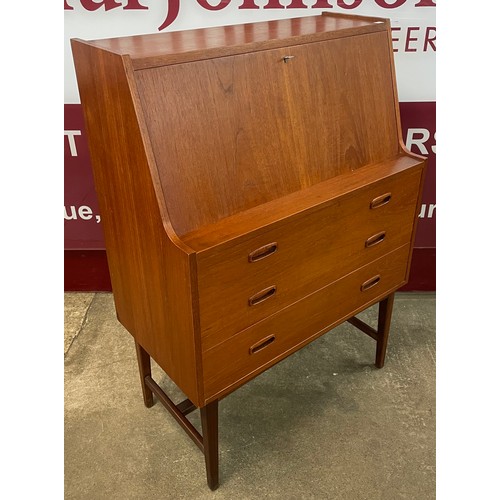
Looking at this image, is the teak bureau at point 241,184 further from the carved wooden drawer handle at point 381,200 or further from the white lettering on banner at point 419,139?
the white lettering on banner at point 419,139

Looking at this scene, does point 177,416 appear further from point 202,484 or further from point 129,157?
point 129,157

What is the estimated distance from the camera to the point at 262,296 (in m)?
1.71

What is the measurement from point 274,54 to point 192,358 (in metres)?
1.04

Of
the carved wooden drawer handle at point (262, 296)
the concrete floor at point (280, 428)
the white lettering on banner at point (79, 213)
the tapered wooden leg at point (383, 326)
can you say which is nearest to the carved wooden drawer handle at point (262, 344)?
the carved wooden drawer handle at point (262, 296)

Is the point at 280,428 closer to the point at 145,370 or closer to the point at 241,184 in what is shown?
the point at 145,370

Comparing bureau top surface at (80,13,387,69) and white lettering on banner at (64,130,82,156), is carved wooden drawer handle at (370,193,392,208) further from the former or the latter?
white lettering on banner at (64,130,82,156)

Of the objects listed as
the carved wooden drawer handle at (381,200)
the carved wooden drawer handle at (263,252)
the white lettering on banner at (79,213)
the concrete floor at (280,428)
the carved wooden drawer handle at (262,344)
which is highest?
the carved wooden drawer handle at (381,200)

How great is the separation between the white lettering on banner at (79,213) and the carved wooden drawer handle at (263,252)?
158 centimetres

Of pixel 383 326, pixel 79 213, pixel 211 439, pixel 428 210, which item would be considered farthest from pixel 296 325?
pixel 79 213

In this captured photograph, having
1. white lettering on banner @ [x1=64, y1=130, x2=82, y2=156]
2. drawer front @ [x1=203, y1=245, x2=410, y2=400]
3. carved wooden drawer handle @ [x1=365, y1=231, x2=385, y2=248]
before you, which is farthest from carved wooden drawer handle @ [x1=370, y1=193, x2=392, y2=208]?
white lettering on banner @ [x1=64, y1=130, x2=82, y2=156]

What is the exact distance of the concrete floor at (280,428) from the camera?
202 centimetres

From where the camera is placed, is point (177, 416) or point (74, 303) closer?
point (177, 416)

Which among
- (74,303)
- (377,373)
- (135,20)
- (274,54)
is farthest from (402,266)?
(74,303)

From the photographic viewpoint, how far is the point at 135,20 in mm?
2482
